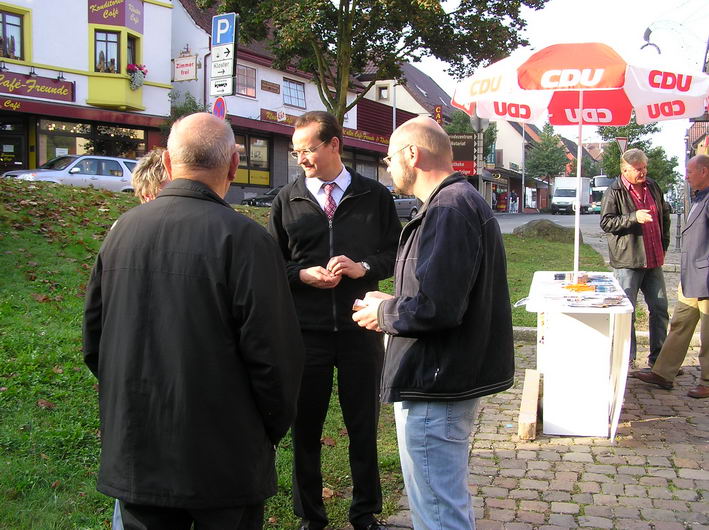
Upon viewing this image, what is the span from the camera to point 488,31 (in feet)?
65.6

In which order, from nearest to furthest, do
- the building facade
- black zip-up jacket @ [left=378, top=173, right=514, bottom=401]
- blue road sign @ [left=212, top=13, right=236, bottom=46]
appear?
1. black zip-up jacket @ [left=378, top=173, right=514, bottom=401]
2. blue road sign @ [left=212, top=13, right=236, bottom=46]
3. the building facade

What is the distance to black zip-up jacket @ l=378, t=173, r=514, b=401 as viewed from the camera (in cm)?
239

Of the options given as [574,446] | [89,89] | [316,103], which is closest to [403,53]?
[89,89]

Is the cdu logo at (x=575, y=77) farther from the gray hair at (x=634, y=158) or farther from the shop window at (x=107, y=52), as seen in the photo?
the shop window at (x=107, y=52)

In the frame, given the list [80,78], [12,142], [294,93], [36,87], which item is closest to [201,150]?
[36,87]

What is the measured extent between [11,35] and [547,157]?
5184 centimetres

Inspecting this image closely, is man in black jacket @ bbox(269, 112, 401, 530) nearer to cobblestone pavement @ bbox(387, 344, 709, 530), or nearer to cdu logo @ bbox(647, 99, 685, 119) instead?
cobblestone pavement @ bbox(387, 344, 709, 530)

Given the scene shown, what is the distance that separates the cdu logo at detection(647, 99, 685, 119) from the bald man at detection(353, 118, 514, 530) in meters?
4.42

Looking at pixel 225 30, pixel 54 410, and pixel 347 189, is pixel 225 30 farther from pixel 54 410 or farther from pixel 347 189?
pixel 347 189

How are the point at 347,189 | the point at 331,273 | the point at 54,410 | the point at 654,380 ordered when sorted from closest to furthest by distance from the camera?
the point at 331,273 → the point at 347,189 → the point at 54,410 → the point at 654,380

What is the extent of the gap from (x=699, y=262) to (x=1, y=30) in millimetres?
23158

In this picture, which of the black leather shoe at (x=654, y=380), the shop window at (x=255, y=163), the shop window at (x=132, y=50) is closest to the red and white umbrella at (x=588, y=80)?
the black leather shoe at (x=654, y=380)

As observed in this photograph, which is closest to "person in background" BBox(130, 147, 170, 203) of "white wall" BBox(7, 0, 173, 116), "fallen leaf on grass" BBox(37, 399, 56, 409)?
"fallen leaf on grass" BBox(37, 399, 56, 409)

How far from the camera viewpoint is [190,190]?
219 centimetres
